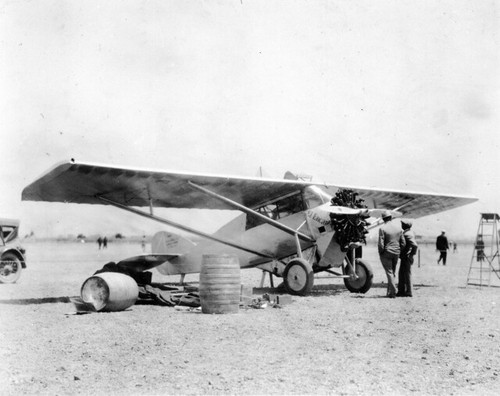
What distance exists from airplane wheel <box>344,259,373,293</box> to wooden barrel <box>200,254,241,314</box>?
4.98 metres

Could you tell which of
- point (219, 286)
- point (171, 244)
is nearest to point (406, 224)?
point (219, 286)

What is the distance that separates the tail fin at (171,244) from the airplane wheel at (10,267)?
564cm

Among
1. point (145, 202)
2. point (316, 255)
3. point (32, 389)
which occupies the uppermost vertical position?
point (145, 202)

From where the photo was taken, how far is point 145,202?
13227 mm

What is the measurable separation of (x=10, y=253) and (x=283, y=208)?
10.5m

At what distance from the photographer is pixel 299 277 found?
1192 centimetres

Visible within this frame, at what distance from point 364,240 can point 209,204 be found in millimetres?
4269

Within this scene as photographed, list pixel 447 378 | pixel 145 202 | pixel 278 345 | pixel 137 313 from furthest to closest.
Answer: pixel 145 202, pixel 137 313, pixel 278 345, pixel 447 378

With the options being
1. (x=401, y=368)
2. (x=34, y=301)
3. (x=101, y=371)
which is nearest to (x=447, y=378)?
(x=401, y=368)

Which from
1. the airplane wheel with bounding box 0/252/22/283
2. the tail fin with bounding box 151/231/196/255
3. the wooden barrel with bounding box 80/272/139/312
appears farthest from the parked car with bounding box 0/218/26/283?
the wooden barrel with bounding box 80/272/139/312

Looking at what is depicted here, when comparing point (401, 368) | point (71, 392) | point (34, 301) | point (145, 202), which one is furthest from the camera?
point (145, 202)

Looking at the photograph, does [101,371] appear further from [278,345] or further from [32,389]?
[278,345]

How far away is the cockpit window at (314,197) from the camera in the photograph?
12.8m

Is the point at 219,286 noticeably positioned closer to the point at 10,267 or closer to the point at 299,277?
the point at 299,277
